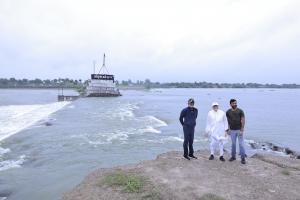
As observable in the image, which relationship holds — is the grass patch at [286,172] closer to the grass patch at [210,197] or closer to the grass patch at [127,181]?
the grass patch at [210,197]

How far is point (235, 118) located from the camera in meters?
12.0

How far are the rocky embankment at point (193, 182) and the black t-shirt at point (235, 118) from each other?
1.22 m

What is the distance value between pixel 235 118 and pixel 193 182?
2.74 meters

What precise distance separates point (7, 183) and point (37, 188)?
142 cm

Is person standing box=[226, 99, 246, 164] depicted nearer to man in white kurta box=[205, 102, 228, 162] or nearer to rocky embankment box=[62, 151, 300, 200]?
man in white kurta box=[205, 102, 228, 162]

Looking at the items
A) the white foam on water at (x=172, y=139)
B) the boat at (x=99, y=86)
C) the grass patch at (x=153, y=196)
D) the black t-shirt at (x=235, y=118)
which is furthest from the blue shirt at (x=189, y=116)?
the boat at (x=99, y=86)

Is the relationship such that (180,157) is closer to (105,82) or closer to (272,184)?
(272,184)

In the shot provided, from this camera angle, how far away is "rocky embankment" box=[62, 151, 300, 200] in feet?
31.1

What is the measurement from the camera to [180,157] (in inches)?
533

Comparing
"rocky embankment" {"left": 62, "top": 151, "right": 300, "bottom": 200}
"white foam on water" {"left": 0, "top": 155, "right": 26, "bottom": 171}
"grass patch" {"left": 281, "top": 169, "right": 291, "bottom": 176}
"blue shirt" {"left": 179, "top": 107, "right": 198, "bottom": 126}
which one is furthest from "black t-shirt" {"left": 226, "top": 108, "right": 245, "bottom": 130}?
"white foam on water" {"left": 0, "top": 155, "right": 26, "bottom": 171}

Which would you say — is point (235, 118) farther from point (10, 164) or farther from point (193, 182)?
point (10, 164)

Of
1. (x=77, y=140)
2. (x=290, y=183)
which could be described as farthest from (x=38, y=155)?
(x=290, y=183)

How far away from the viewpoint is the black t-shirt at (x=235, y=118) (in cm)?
1200

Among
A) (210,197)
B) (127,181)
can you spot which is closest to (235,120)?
(210,197)
